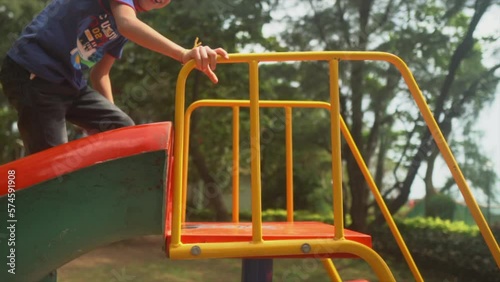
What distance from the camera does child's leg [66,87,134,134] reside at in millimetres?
1888

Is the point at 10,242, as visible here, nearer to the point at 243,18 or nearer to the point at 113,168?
the point at 113,168

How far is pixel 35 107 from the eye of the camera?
5.56 ft

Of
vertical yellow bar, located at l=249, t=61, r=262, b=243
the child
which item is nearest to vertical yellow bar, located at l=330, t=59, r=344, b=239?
vertical yellow bar, located at l=249, t=61, r=262, b=243

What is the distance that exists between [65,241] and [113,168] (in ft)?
0.79

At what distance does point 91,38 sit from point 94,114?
0.95ft

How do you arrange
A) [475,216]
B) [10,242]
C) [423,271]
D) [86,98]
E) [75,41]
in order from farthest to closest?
[423,271], [86,98], [75,41], [475,216], [10,242]

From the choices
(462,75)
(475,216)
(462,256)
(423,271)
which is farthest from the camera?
(462,75)

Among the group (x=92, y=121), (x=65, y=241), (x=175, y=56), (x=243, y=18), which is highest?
(x=243, y=18)

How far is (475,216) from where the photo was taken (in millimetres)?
1576

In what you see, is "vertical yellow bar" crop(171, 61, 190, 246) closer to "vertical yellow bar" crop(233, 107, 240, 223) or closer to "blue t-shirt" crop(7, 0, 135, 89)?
"blue t-shirt" crop(7, 0, 135, 89)

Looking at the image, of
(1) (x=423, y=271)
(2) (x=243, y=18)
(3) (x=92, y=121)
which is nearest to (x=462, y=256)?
(1) (x=423, y=271)

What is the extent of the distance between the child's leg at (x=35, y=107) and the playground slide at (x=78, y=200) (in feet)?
0.90

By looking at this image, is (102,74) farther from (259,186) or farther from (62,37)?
(259,186)

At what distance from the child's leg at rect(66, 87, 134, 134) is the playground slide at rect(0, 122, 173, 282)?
47 centimetres
